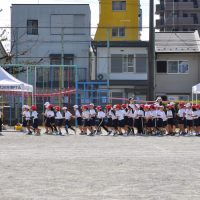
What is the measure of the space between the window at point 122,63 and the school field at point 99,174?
36934mm

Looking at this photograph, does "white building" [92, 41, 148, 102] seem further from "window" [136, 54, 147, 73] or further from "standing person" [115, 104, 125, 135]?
"standing person" [115, 104, 125, 135]

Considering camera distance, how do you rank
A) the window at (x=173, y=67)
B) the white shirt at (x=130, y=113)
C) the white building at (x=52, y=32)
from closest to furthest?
1. the white shirt at (x=130, y=113)
2. the window at (x=173, y=67)
3. the white building at (x=52, y=32)

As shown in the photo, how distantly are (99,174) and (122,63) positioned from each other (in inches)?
1790

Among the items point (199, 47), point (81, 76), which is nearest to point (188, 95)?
point (199, 47)

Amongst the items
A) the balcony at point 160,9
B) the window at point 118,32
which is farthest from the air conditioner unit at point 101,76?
the balcony at point 160,9

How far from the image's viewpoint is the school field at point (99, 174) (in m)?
11.7

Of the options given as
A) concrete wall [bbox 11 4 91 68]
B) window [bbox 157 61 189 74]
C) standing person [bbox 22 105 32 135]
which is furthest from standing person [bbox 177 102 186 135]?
concrete wall [bbox 11 4 91 68]

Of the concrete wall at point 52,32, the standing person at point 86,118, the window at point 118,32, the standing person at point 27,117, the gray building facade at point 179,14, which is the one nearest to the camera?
the standing person at point 27,117

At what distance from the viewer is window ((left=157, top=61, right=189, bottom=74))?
196 ft

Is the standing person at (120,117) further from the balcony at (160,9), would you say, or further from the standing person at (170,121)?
the balcony at (160,9)

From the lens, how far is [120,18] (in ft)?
218

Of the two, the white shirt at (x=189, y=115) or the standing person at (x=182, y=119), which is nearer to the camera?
the white shirt at (x=189, y=115)

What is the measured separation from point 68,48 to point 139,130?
27.0 metres

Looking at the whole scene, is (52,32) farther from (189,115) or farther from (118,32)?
(189,115)
